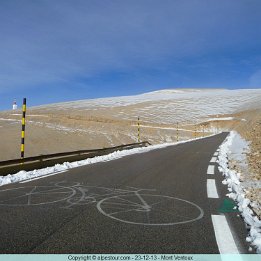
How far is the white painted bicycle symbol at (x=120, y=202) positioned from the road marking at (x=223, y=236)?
0.33 meters

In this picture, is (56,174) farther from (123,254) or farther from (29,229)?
(123,254)

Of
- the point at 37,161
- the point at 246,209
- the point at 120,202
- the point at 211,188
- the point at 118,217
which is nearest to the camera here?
the point at 118,217

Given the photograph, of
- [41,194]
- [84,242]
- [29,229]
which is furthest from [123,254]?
[41,194]

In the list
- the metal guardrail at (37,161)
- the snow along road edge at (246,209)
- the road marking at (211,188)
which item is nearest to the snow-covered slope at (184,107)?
the metal guardrail at (37,161)

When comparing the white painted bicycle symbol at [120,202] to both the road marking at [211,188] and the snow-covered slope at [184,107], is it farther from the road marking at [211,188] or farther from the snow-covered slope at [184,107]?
the snow-covered slope at [184,107]

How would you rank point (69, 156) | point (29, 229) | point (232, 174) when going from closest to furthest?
point (29, 229), point (232, 174), point (69, 156)

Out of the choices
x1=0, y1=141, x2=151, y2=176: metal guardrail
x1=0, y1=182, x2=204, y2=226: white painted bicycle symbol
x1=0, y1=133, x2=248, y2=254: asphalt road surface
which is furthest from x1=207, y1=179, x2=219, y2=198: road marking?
x1=0, y1=141, x2=151, y2=176: metal guardrail

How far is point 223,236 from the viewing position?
179 inches

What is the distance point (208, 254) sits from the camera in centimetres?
393

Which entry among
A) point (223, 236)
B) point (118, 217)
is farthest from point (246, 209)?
point (118, 217)

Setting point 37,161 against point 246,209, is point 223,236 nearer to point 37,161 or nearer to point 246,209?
point 246,209

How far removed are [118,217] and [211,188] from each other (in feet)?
11.0

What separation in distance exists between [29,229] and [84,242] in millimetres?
936

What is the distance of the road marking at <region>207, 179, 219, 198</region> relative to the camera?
720 cm
